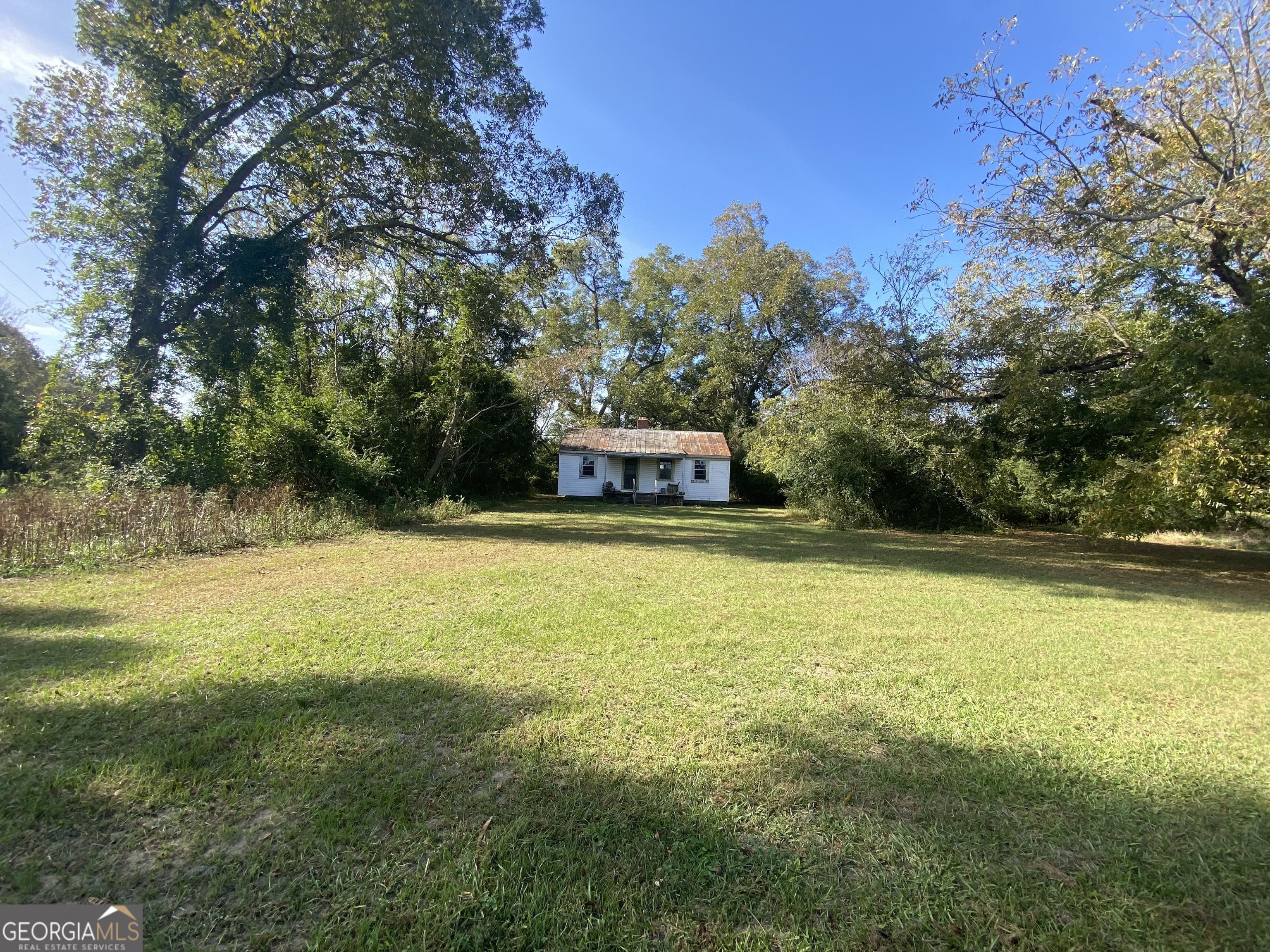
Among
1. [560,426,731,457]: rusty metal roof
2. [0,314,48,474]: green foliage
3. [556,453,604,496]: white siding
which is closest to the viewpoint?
[0,314,48,474]: green foliage

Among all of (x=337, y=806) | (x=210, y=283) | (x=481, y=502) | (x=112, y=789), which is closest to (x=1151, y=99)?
(x=337, y=806)

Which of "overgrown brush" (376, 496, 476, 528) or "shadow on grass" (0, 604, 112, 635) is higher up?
"overgrown brush" (376, 496, 476, 528)

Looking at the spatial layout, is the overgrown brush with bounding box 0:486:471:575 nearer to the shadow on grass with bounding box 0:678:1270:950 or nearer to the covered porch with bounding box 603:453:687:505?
the shadow on grass with bounding box 0:678:1270:950

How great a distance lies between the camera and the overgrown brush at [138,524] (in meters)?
6.47

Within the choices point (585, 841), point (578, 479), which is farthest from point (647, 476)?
point (585, 841)

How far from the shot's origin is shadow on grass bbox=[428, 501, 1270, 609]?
7.97 metres

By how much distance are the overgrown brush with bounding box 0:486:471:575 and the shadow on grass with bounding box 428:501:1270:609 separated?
2.93 m

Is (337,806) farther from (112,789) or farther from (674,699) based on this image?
(674,699)

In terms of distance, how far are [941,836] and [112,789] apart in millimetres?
3562

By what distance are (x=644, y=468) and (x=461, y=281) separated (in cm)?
1323

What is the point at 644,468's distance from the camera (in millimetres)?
25484

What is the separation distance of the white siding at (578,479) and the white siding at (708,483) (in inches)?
156

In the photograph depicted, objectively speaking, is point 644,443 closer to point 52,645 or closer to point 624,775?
point 52,645

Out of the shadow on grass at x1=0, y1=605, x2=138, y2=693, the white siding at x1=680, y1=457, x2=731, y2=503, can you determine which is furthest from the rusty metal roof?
the shadow on grass at x1=0, y1=605, x2=138, y2=693
